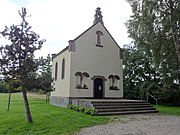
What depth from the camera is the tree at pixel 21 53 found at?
9.93 metres

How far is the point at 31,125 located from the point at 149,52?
1157 cm

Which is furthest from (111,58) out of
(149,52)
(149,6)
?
(149,6)

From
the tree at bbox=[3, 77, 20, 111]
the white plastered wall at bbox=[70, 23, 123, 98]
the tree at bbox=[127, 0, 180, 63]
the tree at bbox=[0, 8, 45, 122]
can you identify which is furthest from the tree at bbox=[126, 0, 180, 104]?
the tree at bbox=[3, 77, 20, 111]

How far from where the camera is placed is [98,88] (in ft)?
63.1

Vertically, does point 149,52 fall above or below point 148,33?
below

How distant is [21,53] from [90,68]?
9.37 m

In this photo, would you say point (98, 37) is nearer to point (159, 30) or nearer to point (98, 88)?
point (98, 88)

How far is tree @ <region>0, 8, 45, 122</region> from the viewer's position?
32.6 feet

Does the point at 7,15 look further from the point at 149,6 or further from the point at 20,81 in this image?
the point at 149,6

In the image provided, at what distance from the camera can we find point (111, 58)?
2036cm

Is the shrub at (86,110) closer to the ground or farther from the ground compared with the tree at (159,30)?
closer to the ground

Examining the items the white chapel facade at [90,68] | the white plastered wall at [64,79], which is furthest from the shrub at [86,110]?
the white plastered wall at [64,79]

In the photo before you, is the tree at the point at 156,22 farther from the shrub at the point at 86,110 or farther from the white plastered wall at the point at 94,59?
the shrub at the point at 86,110

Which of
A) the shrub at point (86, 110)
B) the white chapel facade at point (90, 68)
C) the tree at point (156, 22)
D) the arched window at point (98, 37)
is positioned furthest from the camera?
the arched window at point (98, 37)
